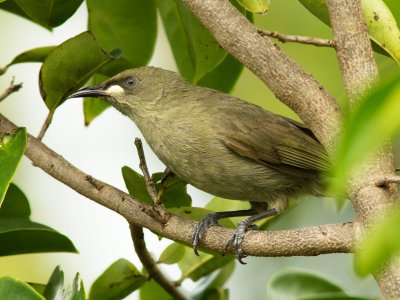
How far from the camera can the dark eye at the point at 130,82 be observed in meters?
4.09

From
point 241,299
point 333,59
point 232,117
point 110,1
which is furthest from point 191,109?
point 241,299


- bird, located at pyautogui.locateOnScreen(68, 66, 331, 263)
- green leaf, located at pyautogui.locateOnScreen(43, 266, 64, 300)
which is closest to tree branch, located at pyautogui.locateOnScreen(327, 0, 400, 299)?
green leaf, located at pyautogui.locateOnScreen(43, 266, 64, 300)

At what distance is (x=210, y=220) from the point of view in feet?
9.96

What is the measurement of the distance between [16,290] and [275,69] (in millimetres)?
993

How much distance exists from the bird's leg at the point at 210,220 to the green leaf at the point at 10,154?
695 mm

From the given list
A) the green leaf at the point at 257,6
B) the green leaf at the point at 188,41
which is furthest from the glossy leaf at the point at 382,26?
the green leaf at the point at 188,41

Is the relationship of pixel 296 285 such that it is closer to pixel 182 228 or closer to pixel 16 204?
pixel 182 228

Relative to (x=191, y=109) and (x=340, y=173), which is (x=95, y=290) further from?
(x=340, y=173)

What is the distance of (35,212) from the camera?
217 inches

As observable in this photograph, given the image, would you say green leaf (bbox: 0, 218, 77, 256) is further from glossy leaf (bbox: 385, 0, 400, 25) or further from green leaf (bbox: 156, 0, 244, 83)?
glossy leaf (bbox: 385, 0, 400, 25)

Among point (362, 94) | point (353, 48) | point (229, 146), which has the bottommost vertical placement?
point (229, 146)

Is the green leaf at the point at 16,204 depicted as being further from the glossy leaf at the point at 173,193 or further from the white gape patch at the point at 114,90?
the white gape patch at the point at 114,90

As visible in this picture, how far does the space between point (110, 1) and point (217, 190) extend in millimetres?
1072

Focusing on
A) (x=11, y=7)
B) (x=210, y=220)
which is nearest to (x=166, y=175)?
(x=210, y=220)
